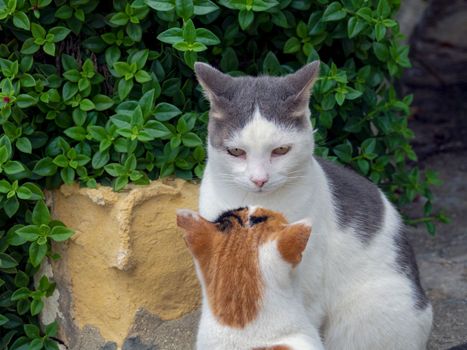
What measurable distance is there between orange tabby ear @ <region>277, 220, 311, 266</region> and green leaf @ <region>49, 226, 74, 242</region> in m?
1.63

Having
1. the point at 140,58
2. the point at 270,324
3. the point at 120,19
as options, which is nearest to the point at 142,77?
the point at 140,58

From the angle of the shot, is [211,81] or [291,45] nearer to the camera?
[211,81]

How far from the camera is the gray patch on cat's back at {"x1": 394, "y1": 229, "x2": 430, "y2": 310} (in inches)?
157

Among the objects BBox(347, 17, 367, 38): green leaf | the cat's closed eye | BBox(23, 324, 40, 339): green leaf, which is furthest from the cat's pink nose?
BBox(23, 324, 40, 339): green leaf

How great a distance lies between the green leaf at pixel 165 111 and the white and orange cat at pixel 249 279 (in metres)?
1.30

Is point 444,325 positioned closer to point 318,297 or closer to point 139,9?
point 318,297

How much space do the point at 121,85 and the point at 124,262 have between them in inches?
34.9

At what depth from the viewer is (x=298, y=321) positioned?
311 centimetres

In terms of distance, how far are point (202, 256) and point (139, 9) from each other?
1.70 meters

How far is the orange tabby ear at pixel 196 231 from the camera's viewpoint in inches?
119

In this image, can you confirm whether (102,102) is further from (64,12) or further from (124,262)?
(124,262)

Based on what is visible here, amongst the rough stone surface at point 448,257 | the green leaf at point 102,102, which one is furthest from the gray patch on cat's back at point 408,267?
the green leaf at point 102,102

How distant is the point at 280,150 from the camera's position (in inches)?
140

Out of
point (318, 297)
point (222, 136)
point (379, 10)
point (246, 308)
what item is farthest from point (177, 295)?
point (379, 10)
